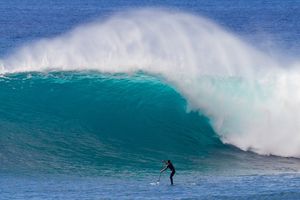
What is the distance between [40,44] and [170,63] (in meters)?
7.00

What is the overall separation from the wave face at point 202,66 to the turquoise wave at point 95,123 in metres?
0.45

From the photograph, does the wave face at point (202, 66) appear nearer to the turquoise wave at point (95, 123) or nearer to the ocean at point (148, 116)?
the ocean at point (148, 116)

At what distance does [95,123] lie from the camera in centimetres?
2614

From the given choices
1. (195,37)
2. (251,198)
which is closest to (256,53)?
(195,37)

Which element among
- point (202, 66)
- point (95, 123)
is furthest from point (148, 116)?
point (202, 66)

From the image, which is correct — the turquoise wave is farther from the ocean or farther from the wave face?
the wave face

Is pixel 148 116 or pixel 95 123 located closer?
pixel 95 123

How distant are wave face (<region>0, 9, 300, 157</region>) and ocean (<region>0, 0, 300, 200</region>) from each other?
0.04 m

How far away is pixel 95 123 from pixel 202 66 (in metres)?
4.57

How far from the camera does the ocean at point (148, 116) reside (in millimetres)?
20250

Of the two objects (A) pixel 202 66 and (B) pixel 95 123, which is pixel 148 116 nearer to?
(B) pixel 95 123

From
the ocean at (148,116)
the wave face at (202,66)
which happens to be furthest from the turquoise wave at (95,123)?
the wave face at (202,66)

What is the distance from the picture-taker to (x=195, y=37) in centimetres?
3167

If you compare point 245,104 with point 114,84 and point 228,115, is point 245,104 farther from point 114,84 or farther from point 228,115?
point 114,84
